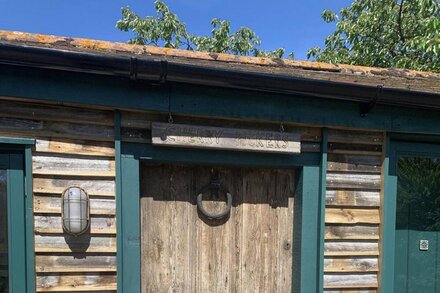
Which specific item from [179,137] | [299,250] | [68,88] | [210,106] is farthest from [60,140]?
[299,250]

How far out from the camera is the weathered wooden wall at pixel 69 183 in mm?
2695

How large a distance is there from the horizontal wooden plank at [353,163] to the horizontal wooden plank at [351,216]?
368 mm

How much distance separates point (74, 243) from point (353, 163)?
246cm

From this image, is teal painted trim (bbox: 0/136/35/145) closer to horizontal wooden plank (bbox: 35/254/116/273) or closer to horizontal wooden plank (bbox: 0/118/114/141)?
horizontal wooden plank (bbox: 0/118/114/141)

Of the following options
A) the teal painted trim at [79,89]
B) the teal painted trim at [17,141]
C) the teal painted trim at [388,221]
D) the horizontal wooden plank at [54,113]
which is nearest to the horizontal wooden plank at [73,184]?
the teal painted trim at [17,141]

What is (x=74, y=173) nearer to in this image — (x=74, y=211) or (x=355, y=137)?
(x=74, y=211)

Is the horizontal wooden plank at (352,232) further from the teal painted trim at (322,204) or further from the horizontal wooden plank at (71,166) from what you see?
the horizontal wooden plank at (71,166)

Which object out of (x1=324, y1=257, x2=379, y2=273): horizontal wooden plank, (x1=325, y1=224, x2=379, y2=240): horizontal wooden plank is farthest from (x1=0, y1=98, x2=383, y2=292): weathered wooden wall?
(x1=324, y1=257, x2=379, y2=273): horizontal wooden plank

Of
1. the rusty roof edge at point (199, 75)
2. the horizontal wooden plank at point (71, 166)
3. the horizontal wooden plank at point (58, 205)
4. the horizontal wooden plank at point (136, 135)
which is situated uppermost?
the rusty roof edge at point (199, 75)

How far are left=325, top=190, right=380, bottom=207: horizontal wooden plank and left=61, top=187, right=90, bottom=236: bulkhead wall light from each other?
205 cm

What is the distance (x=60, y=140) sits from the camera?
9.00 ft

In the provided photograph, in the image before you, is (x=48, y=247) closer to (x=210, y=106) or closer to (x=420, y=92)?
(x=210, y=106)

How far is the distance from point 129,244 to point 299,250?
1475 millimetres

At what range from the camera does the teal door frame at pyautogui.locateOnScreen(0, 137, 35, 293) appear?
8.75ft
